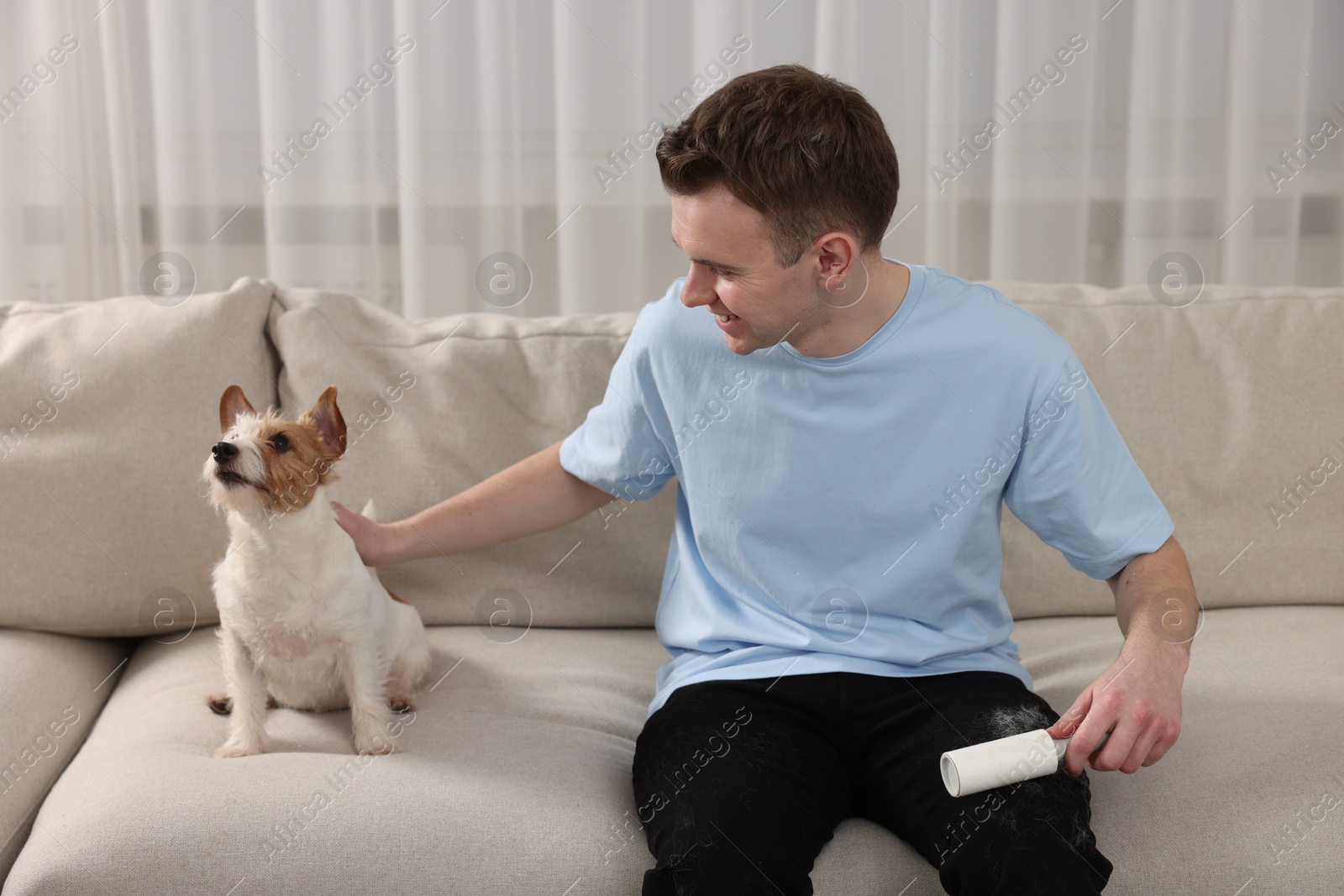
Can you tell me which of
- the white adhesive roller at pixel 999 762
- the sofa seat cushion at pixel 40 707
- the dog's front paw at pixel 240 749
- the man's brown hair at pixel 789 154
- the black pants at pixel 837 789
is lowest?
the sofa seat cushion at pixel 40 707

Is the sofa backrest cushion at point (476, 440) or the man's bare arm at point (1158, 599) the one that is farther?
the sofa backrest cushion at point (476, 440)

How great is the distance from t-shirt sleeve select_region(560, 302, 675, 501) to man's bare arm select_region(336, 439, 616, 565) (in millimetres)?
43

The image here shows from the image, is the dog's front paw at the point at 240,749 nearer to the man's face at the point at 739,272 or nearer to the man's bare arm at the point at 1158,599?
the man's face at the point at 739,272

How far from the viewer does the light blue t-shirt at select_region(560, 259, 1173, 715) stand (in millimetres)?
1344

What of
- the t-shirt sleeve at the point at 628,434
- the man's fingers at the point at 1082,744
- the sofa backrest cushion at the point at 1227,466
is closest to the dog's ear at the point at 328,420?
the t-shirt sleeve at the point at 628,434

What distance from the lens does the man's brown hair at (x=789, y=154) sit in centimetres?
122

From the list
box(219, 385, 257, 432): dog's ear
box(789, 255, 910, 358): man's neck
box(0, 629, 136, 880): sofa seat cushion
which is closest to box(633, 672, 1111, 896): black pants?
box(789, 255, 910, 358): man's neck

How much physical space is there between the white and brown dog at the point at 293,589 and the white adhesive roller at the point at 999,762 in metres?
0.72

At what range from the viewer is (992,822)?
110 cm

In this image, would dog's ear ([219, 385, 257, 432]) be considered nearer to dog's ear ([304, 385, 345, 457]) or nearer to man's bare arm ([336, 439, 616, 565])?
dog's ear ([304, 385, 345, 457])

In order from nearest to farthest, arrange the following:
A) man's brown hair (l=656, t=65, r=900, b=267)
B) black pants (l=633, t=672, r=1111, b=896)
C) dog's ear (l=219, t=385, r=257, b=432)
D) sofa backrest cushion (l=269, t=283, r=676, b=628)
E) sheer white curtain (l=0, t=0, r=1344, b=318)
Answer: black pants (l=633, t=672, r=1111, b=896) < man's brown hair (l=656, t=65, r=900, b=267) < dog's ear (l=219, t=385, r=257, b=432) < sofa backrest cushion (l=269, t=283, r=676, b=628) < sheer white curtain (l=0, t=0, r=1344, b=318)

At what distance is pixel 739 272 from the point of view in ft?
4.19

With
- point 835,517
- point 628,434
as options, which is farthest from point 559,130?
point 835,517

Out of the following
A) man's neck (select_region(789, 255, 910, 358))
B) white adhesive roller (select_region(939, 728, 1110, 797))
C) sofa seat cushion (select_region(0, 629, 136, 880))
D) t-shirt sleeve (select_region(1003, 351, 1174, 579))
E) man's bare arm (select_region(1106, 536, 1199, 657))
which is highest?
man's neck (select_region(789, 255, 910, 358))
